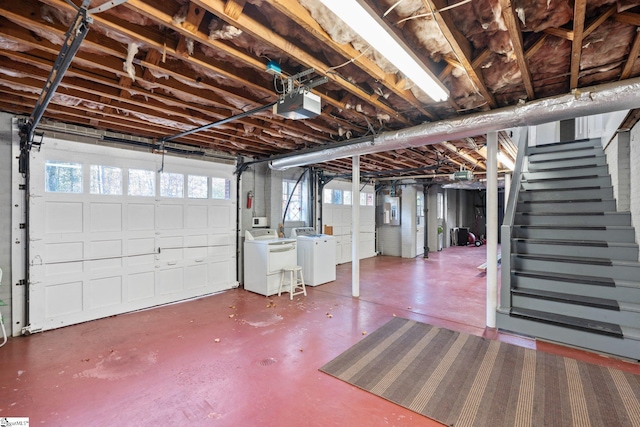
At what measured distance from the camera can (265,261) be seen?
5031 mm

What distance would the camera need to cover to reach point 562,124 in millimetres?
7609

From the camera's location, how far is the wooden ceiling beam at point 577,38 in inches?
63.8

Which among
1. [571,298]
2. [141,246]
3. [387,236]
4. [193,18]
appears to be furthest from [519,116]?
[387,236]

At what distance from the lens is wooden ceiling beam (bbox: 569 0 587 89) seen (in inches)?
63.8

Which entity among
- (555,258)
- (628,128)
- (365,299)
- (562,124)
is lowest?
(365,299)

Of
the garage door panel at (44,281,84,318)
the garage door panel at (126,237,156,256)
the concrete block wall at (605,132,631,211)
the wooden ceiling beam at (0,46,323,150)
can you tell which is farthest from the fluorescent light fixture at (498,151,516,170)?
the garage door panel at (44,281,84,318)

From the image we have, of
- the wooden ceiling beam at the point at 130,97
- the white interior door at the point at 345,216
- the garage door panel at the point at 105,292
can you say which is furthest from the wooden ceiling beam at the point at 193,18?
the white interior door at the point at 345,216

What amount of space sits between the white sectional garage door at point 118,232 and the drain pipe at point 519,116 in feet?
9.08

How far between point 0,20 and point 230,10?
5.24 feet

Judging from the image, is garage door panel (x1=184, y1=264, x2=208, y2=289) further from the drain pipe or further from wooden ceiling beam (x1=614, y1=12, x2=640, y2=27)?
wooden ceiling beam (x1=614, y1=12, x2=640, y2=27)

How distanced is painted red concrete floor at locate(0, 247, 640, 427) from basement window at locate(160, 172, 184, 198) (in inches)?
71.6

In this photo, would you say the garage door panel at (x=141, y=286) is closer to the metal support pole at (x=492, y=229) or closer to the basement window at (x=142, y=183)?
the basement window at (x=142, y=183)

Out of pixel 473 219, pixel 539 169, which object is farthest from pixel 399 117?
pixel 473 219

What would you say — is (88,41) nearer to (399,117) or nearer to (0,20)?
(0,20)
